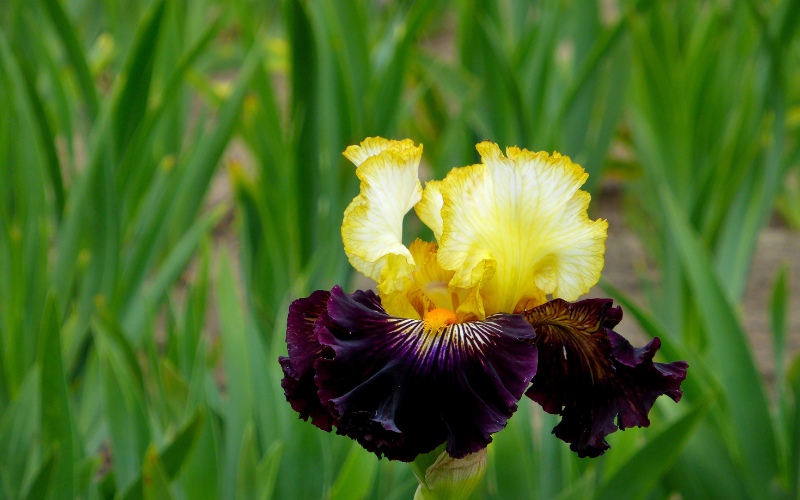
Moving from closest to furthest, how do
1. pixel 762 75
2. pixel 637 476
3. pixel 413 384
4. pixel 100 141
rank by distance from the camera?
pixel 413 384
pixel 637 476
pixel 100 141
pixel 762 75

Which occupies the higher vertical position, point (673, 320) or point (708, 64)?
point (708, 64)

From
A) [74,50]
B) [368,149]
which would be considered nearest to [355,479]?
[368,149]

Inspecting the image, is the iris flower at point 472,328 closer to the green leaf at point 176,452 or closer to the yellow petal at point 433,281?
the yellow petal at point 433,281

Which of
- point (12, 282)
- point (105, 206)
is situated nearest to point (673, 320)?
point (105, 206)

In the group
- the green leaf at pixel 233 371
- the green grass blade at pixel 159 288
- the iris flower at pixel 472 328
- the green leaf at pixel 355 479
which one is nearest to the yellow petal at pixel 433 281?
the iris flower at pixel 472 328

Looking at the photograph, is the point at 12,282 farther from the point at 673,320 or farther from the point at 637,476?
the point at 673,320

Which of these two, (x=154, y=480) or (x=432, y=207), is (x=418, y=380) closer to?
(x=432, y=207)
